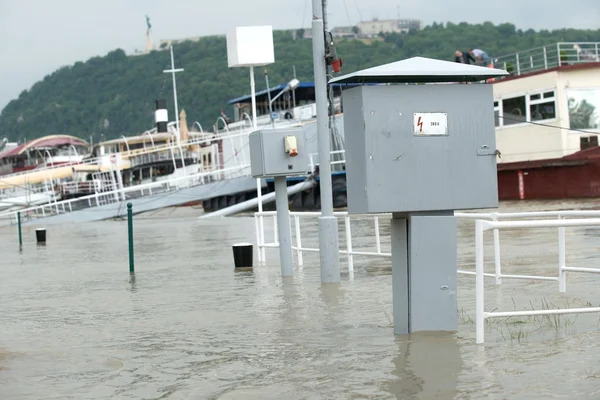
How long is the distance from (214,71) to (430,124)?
149170 millimetres

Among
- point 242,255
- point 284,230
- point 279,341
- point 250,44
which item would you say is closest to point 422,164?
point 279,341

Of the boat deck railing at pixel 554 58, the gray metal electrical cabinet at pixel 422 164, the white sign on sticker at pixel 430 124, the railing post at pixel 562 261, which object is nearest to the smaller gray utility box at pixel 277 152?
the railing post at pixel 562 261

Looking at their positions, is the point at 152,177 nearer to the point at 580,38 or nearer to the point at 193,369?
the point at 580,38

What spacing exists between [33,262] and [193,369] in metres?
13.9

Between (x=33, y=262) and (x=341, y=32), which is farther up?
(x=341, y=32)

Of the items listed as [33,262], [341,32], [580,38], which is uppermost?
[341,32]

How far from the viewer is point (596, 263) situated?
44.2ft

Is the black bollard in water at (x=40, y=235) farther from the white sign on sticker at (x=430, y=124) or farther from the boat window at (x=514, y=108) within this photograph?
the white sign on sticker at (x=430, y=124)

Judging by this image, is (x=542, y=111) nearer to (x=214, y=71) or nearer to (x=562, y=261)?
(x=562, y=261)

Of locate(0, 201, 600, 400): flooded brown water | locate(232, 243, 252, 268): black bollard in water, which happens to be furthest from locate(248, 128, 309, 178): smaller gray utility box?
locate(232, 243, 252, 268): black bollard in water

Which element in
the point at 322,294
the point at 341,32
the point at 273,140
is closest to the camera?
the point at 322,294

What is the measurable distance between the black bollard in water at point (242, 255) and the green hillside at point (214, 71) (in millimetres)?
82702

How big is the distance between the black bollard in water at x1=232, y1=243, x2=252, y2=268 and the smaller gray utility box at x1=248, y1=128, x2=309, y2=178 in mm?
2568

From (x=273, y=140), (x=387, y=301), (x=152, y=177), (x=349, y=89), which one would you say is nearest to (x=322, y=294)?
(x=387, y=301)
